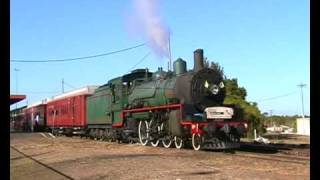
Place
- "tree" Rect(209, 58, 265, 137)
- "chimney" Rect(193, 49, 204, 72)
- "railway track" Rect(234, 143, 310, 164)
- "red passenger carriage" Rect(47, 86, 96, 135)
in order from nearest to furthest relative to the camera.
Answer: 1. "railway track" Rect(234, 143, 310, 164)
2. "chimney" Rect(193, 49, 204, 72)
3. "red passenger carriage" Rect(47, 86, 96, 135)
4. "tree" Rect(209, 58, 265, 137)

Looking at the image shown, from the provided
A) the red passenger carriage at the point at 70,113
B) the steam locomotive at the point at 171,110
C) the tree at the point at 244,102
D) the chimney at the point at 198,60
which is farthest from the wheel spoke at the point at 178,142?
the tree at the point at 244,102

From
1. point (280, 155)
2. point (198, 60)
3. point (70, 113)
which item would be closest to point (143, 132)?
point (198, 60)

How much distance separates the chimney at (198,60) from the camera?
20758 mm

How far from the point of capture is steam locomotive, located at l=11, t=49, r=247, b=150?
19.3 m

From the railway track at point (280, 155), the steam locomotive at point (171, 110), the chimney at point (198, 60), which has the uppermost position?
the chimney at point (198, 60)

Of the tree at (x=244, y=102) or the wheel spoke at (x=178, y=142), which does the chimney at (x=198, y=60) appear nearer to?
the wheel spoke at (x=178, y=142)

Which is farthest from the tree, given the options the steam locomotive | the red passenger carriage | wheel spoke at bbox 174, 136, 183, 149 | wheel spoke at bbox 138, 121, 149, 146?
wheel spoke at bbox 174, 136, 183, 149

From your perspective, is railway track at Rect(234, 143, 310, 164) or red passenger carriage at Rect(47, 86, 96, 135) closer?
railway track at Rect(234, 143, 310, 164)

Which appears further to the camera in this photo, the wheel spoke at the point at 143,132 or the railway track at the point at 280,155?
the wheel spoke at the point at 143,132

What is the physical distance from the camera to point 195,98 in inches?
786

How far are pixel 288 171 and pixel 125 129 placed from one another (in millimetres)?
14688

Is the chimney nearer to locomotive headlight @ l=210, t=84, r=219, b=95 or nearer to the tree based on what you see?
locomotive headlight @ l=210, t=84, r=219, b=95
